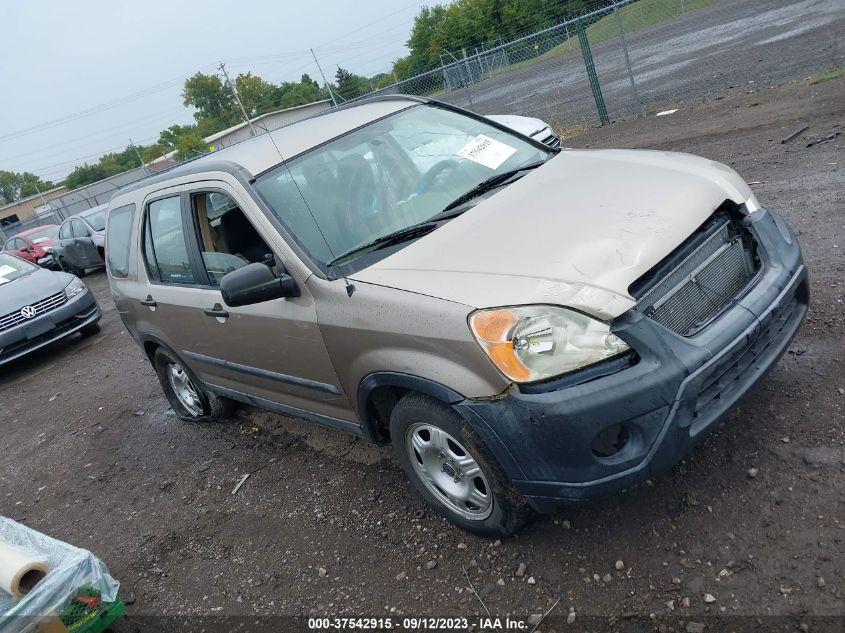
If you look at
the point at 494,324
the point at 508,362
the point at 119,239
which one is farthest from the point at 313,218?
the point at 119,239

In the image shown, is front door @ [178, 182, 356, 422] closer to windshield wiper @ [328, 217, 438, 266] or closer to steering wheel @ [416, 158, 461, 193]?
windshield wiper @ [328, 217, 438, 266]

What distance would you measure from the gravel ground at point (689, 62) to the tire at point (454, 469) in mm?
10066

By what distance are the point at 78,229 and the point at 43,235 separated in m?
4.55

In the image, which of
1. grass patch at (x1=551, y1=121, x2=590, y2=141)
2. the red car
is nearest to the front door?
grass patch at (x1=551, y1=121, x2=590, y2=141)

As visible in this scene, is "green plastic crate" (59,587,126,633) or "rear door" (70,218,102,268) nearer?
"green plastic crate" (59,587,126,633)

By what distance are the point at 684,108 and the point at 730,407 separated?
956 centimetres

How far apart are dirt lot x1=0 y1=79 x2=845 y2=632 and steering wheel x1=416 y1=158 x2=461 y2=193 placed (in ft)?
5.34

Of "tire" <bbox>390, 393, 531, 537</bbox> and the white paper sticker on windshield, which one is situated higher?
the white paper sticker on windshield

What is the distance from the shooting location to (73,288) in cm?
924

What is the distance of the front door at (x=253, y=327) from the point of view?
131 inches

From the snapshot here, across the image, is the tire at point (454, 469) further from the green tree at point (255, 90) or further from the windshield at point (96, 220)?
the green tree at point (255, 90)

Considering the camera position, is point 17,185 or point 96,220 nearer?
point 96,220

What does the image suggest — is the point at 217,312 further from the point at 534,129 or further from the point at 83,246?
the point at 83,246

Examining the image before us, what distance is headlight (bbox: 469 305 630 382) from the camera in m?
2.42
